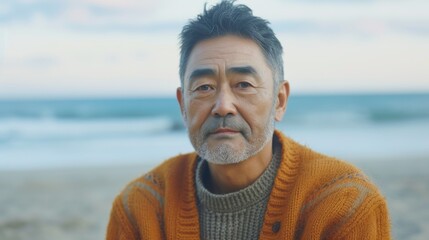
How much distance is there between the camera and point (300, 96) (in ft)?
126

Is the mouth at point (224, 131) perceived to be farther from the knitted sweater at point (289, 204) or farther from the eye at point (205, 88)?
the knitted sweater at point (289, 204)

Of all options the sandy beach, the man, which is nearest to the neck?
the man

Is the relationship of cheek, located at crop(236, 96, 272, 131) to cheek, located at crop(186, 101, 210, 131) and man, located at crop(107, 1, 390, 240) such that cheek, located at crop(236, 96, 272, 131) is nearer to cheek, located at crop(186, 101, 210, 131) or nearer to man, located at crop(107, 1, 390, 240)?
man, located at crop(107, 1, 390, 240)

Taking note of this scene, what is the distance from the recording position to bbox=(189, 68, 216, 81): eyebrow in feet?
9.14

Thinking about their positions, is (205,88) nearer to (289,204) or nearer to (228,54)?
(228,54)

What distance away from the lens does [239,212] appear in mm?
2867

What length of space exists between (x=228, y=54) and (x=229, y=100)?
21 centimetres

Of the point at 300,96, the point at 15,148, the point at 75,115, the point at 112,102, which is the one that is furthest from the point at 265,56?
the point at 300,96

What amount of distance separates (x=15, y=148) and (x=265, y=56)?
13553 mm

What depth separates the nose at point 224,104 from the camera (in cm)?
269

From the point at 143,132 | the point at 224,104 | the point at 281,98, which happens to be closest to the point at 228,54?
the point at 224,104

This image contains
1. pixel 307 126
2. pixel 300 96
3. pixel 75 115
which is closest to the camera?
pixel 307 126

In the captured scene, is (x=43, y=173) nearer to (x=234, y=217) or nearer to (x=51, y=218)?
(x=51, y=218)

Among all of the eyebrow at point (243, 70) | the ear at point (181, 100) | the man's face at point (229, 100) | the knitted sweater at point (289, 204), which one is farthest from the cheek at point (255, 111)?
the ear at point (181, 100)
